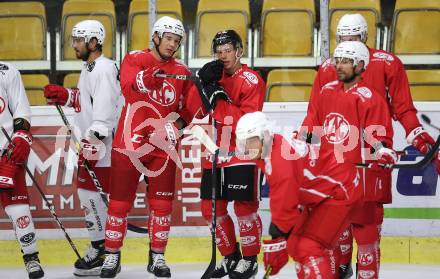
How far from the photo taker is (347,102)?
4652 millimetres

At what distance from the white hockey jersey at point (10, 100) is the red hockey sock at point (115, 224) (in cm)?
69

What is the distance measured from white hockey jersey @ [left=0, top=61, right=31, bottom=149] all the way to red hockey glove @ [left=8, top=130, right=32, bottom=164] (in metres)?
0.08

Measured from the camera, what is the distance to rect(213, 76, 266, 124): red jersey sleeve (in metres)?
5.30

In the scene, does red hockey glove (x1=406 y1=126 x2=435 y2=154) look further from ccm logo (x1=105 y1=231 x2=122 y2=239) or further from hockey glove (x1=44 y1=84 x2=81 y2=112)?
hockey glove (x1=44 y1=84 x2=81 y2=112)

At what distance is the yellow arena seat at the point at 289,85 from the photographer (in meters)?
6.41

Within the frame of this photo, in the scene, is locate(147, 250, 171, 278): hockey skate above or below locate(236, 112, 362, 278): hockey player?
below

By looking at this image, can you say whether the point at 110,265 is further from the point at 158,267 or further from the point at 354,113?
the point at 354,113

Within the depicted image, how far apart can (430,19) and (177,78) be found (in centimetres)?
205

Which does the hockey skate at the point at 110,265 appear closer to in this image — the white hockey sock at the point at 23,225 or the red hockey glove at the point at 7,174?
the white hockey sock at the point at 23,225

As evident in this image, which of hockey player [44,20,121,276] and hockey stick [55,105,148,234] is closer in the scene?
hockey player [44,20,121,276]

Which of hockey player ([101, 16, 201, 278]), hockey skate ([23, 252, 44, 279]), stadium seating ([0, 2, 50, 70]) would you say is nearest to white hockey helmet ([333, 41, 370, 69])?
hockey player ([101, 16, 201, 278])

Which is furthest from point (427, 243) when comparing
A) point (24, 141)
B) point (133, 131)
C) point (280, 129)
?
point (24, 141)

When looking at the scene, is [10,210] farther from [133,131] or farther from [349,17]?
[349,17]

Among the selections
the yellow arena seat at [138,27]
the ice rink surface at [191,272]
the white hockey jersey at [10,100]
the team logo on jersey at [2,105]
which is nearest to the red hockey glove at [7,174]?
the white hockey jersey at [10,100]
